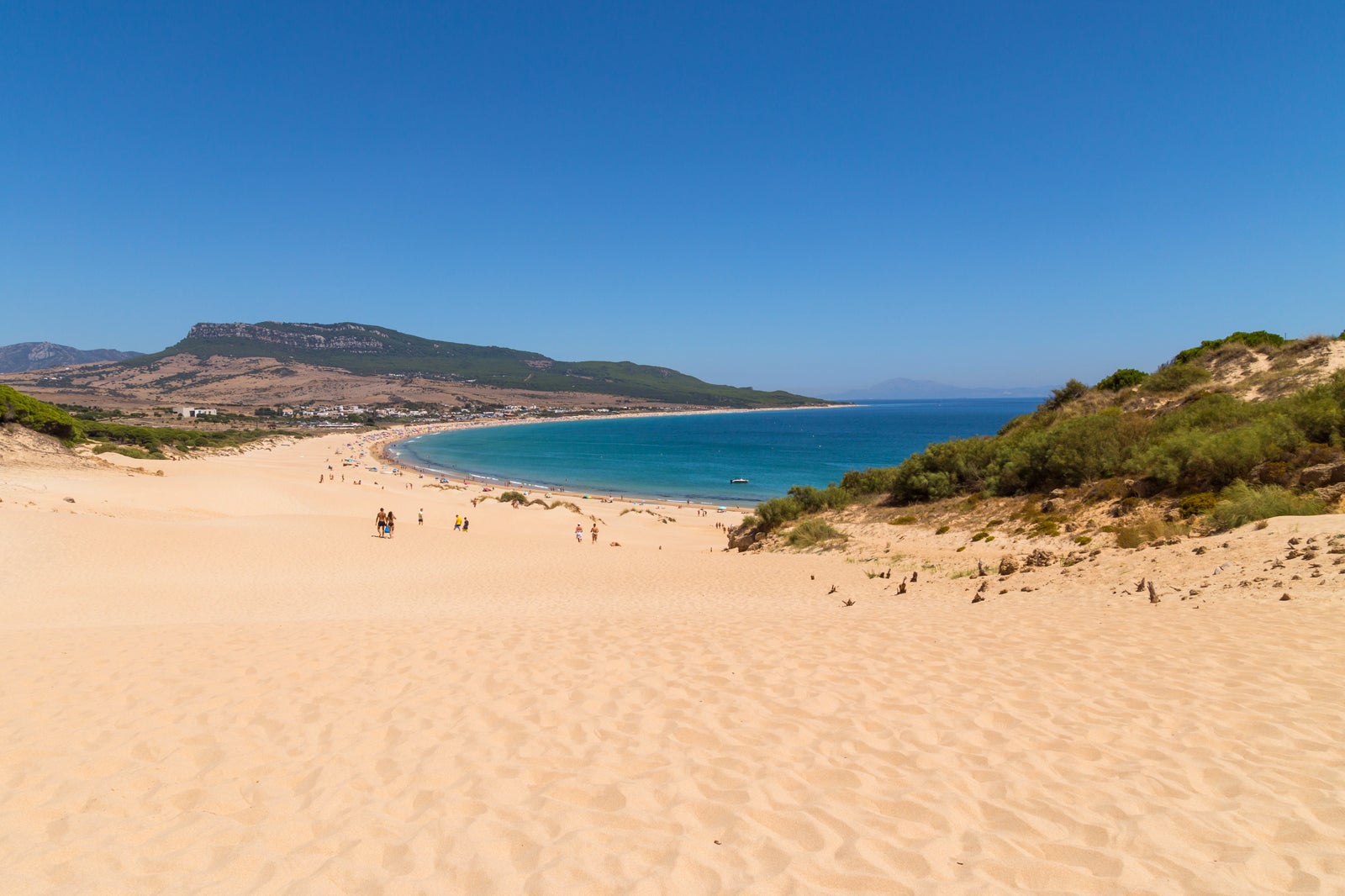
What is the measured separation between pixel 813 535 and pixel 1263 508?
11.4 meters

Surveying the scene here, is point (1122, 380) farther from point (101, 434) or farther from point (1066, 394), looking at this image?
point (101, 434)

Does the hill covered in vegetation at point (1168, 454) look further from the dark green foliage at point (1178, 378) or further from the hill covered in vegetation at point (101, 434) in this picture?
the hill covered in vegetation at point (101, 434)

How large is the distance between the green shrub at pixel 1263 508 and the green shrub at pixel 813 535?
9.77 m

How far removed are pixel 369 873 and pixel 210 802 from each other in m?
1.54

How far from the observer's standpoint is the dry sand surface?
128 inches

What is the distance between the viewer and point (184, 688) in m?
6.01

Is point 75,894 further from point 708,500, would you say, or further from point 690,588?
point 708,500

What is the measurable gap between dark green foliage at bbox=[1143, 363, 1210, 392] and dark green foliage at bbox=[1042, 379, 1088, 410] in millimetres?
4396

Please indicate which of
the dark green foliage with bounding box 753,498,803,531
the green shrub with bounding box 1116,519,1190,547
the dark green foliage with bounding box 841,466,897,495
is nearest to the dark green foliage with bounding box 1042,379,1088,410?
the dark green foliage with bounding box 841,466,897,495

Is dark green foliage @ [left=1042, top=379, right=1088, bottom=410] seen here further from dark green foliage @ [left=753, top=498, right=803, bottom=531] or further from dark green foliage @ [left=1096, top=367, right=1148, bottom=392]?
dark green foliage @ [left=753, top=498, right=803, bottom=531]

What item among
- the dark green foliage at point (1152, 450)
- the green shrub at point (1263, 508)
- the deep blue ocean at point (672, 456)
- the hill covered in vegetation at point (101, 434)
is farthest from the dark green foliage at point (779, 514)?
the hill covered in vegetation at point (101, 434)

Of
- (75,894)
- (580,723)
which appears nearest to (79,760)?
(75,894)

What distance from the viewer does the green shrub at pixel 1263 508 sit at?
11.2 meters

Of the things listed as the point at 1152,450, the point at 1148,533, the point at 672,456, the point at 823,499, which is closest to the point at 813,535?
the point at 823,499
